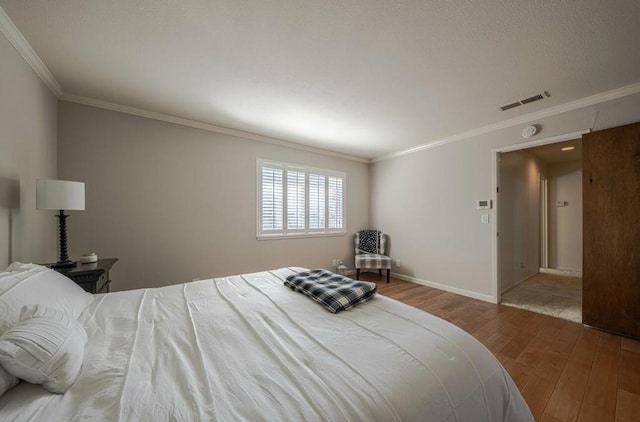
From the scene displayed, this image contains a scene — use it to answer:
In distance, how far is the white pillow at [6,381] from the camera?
26.6 inches

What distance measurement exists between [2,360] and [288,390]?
853 millimetres

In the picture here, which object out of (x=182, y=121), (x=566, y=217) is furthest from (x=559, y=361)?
(x=566, y=217)

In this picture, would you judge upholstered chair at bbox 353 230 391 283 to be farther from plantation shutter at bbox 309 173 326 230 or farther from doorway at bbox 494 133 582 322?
doorway at bbox 494 133 582 322

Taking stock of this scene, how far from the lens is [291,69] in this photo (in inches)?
80.7

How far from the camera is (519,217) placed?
164 inches

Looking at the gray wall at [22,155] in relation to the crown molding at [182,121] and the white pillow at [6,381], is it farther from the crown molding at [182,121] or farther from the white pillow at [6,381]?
the white pillow at [6,381]

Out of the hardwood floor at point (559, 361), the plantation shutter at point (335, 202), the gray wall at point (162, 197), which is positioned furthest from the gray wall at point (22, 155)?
the hardwood floor at point (559, 361)

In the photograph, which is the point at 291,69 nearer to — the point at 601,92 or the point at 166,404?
the point at 166,404

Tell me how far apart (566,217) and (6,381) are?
7.81 m

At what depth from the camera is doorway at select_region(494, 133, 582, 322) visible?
326 cm

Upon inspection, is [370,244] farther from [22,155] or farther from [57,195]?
[22,155]

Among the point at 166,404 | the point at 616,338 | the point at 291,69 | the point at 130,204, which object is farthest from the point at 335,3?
the point at 616,338

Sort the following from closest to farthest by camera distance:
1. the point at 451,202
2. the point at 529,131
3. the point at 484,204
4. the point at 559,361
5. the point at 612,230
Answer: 1. the point at 559,361
2. the point at 612,230
3. the point at 529,131
4. the point at 484,204
5. the point at 451,202

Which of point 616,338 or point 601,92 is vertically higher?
point 601,92
